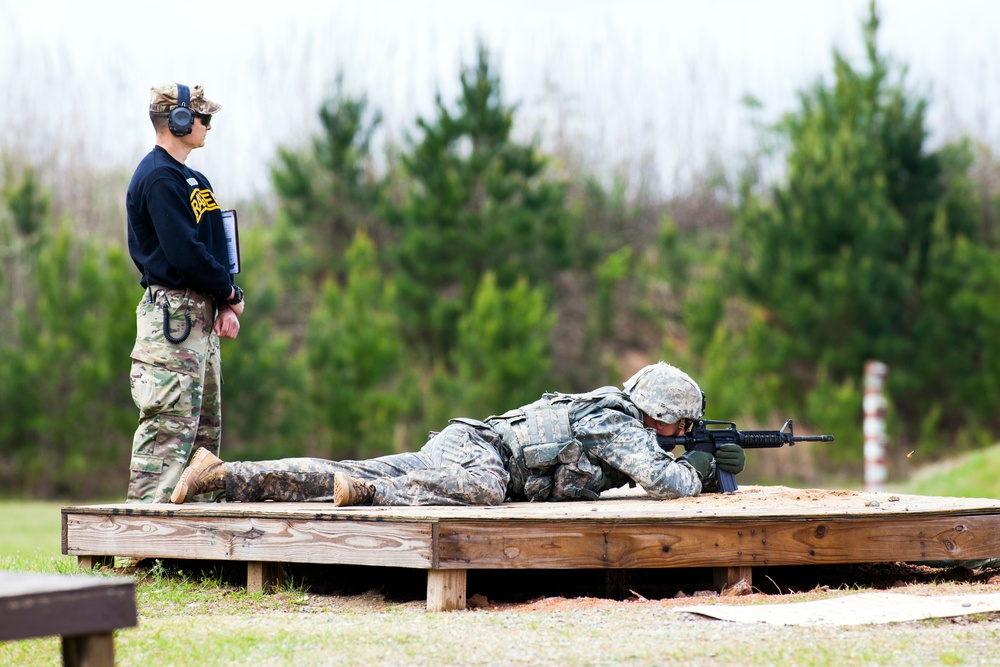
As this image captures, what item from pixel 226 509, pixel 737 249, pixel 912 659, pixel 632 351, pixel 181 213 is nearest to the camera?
pixel 912 659

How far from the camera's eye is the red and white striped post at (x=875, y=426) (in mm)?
18719

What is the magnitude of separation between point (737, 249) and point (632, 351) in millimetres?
4336

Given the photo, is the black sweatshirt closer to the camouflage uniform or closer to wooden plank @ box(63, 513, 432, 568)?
the camouflage uniform

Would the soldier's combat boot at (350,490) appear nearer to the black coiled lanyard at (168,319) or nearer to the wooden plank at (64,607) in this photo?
the black coiled lanyard at (168,319)

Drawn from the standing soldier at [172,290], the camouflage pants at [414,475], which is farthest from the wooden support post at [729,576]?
the standing soldier at [172,290]

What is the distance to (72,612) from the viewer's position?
3.24 meters

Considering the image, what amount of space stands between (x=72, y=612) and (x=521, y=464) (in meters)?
3.28

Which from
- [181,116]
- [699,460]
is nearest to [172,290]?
[181,116]

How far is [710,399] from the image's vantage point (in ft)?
65.1

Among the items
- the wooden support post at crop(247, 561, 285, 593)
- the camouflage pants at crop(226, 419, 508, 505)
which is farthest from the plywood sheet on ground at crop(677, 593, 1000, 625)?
the wooden support post at crop(247, 561, 285, 593)

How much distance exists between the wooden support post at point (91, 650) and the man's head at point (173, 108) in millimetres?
3512

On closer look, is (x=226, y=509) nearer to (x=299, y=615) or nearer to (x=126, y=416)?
(x=299, y=615)

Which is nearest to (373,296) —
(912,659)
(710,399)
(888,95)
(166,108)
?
(710,399)

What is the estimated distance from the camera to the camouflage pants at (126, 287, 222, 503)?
242 inches
